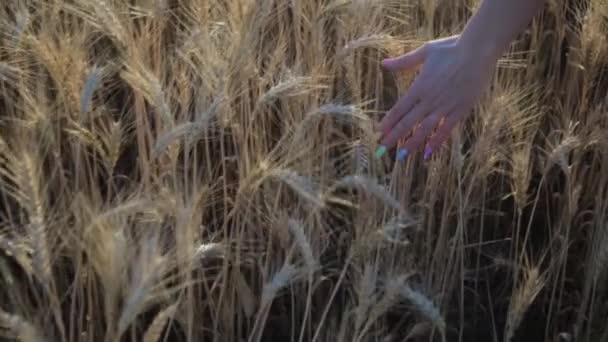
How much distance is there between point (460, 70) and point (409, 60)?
9 centimetres

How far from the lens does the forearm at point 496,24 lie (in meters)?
1.13

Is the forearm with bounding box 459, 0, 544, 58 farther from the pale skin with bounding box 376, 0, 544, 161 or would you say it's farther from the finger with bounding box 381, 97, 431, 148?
the finger with bounding box 381, 97, 431, 148

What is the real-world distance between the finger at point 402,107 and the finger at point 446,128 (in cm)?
5

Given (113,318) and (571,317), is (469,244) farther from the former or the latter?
(113,318)

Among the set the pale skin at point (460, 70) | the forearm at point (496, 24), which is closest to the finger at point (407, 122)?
the pale skin at point (460, 70)

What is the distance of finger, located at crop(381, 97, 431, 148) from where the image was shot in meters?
1.15

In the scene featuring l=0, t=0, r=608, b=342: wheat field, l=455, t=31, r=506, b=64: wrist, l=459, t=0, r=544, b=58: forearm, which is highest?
l=459, t=0, r=544, b=58: forearm

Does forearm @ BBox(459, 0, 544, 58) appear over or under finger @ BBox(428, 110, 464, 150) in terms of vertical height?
over

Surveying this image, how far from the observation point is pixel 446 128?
1.17 meters

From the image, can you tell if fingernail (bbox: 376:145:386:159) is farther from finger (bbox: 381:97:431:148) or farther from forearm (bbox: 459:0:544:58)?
forearm (bbox: 459:0:544:58)

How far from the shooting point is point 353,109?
3.98 feet

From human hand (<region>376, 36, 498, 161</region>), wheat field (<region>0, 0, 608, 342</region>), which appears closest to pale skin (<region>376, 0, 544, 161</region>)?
human hand (<region>376, 36, 498, 161</region>)

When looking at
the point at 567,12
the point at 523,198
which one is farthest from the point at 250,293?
the point at 567,12

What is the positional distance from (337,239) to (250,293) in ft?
0.61
